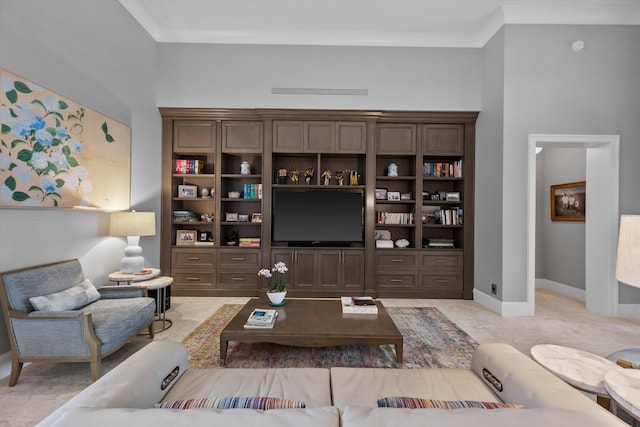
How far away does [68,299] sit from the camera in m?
2.41

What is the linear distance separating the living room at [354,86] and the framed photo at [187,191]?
32 centimetres

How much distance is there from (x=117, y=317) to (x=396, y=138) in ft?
12.9

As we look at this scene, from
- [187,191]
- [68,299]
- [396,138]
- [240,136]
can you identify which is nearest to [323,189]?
[396,138]

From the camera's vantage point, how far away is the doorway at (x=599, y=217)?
3.74m

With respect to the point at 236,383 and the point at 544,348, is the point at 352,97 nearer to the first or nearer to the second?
the point at 544,348

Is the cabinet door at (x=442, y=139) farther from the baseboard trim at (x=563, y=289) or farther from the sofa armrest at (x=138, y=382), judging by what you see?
the sofa armrest at (x=138, y=382)

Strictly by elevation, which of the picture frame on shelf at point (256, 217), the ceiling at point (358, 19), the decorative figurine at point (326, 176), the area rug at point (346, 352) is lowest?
the area rug at point (346, 352)

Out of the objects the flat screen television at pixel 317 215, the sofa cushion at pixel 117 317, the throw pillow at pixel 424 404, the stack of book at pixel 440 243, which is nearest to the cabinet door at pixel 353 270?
the flat screen television at pixel 317 215

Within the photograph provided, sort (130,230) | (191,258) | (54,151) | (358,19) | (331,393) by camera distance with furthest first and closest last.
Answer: (191,258) → (358,19) → (130,230) → (54,151) → (331,393)

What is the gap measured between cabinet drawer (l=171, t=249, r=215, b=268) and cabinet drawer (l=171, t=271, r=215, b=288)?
12 cm

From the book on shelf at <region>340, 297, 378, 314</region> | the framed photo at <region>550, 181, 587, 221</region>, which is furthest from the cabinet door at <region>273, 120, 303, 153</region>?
the framed photo at <region>550, 181, 587, 221</region>

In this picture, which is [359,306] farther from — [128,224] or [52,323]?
[128,224]

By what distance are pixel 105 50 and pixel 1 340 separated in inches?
116

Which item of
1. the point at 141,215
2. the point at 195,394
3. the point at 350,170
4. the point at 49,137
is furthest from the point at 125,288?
Answer: the point at 350,170
